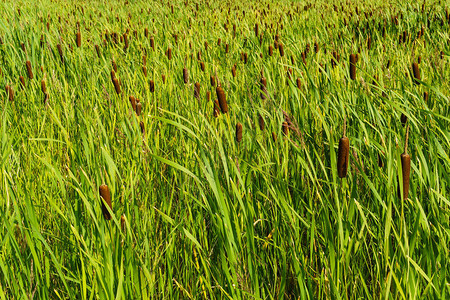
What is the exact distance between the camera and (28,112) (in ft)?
7.05

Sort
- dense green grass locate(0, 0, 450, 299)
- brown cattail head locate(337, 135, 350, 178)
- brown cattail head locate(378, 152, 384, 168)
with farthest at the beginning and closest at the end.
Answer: brown cattail head locate(378, 152, 384, 168)
dense green grass locate(0, 0, 450, 299)
brown cattail head locate(337, 135, 350, 178)

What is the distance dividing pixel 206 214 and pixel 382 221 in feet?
1.83

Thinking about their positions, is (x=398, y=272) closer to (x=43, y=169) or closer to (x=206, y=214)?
(x=206, y=214)

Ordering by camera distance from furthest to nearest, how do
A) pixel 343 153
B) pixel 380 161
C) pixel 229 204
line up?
pixel 380 161 < pixel 229 204 < pixel 343 153

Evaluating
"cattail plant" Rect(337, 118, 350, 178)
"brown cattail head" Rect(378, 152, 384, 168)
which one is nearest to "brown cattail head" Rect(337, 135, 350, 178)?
"cattail plant" Rect(337, 118, 350, 178)

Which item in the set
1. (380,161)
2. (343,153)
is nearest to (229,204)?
(343,153)

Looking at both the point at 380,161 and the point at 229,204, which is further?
the point at 380,161

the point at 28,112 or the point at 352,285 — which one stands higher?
the point at 28,112

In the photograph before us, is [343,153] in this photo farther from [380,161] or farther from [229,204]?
[380,161]

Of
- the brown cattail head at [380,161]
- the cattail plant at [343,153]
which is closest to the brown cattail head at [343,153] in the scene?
the cattail plant at [343,153]

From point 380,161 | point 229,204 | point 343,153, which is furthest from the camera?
point 380,161

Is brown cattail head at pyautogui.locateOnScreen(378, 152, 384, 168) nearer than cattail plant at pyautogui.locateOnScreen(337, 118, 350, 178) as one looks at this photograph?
No

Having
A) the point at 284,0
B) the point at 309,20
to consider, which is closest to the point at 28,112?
the point at 309,20

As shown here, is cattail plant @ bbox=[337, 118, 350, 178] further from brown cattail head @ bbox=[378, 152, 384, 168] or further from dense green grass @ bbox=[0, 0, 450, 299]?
brown cattail head @ bbox=[378, 152, 384, 168]
